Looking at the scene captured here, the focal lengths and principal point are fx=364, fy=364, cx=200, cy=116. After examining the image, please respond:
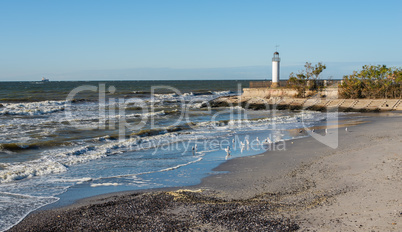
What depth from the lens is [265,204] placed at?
7.00 metres

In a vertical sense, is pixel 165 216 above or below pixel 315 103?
below

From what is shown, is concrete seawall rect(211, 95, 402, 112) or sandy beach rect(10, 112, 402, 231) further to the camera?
concrete seawall rect(211, 95, 402, 112)

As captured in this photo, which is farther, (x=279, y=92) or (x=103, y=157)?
(x=279, y=92)

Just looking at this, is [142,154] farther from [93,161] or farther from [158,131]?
[158,131]

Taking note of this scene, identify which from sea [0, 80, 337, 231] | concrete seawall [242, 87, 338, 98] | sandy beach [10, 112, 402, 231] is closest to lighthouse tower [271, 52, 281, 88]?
concrete seawall [242, 87, 338, 98]

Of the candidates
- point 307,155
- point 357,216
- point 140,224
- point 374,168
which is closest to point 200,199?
point 140,224

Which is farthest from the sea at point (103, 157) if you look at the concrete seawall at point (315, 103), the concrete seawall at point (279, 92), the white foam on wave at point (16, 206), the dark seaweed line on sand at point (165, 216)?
the concrete seawall at point (279, 92)

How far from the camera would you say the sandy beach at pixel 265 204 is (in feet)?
19.6

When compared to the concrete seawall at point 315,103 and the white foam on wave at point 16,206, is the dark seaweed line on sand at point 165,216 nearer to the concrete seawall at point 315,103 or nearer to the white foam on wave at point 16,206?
the white foam on wave at point 16,206

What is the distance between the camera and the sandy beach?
5.98 m

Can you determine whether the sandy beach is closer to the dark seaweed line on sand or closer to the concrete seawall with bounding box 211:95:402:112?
the dark seaweed line on sand

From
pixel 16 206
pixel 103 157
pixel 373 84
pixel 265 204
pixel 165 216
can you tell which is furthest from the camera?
pixel 373 84

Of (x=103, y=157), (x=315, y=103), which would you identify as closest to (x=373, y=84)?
(x=315, y=103)

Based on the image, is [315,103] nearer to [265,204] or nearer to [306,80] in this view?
[306,80]
